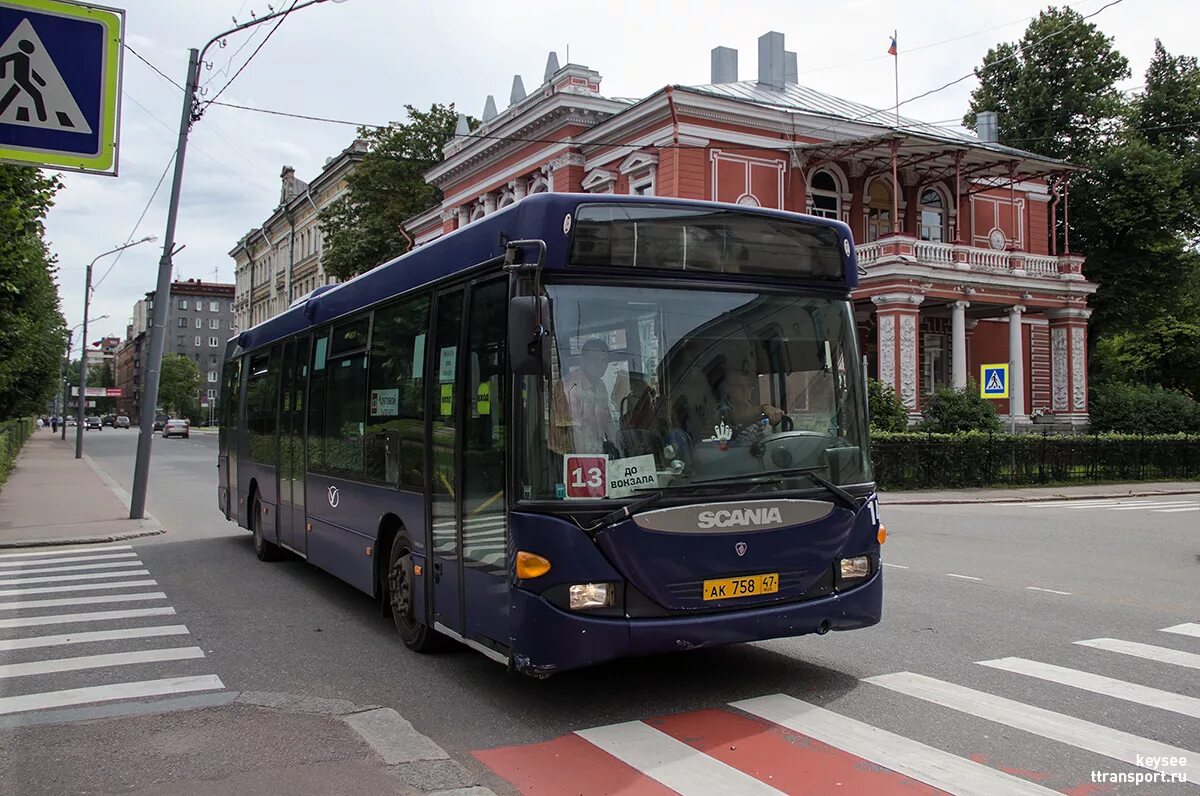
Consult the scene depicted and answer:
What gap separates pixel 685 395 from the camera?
227 inches

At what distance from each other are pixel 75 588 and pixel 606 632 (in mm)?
8088

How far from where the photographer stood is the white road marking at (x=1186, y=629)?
8141 mm

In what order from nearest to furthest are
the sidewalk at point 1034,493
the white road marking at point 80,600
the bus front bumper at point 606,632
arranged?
1. the bus front bumper at point 606,632
2. the white road marking at point 80,600
3. the sidewalk at point 1034,493

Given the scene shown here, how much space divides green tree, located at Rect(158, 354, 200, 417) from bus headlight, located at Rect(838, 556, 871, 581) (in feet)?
426

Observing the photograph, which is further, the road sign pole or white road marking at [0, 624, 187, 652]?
the road sign pole

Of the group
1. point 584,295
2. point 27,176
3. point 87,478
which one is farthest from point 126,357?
point 584,295

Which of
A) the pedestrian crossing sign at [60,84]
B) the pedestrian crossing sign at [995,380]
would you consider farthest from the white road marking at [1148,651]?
the pedestrian crossing sign at [995,380]

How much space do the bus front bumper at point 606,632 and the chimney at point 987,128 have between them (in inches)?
1849

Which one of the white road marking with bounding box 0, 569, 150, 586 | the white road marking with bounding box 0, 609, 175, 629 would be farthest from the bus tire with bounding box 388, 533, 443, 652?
the white road marking with bounding box 0, 569, 150, 586

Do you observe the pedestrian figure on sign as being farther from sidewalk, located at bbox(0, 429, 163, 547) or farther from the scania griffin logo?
sidewalk, located at bbox(0, 429, 163, 547)

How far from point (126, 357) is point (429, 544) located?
19959 centimetres

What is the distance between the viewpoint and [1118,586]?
1082 centimetres

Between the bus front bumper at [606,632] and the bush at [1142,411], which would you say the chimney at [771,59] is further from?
the bus front bumper at [606,632]

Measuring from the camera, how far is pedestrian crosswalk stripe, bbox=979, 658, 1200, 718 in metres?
5.97
